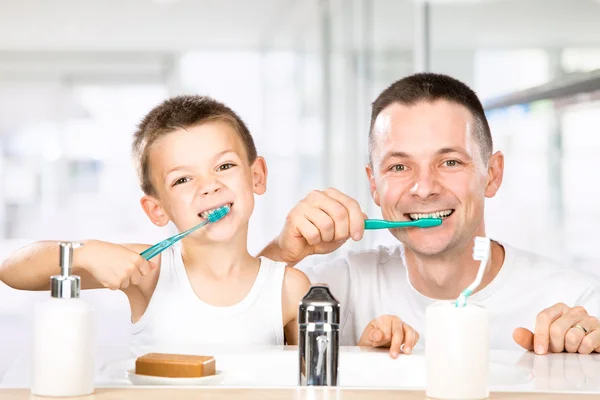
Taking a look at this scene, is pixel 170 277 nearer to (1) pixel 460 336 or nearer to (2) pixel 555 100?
(1) pixel 460 336

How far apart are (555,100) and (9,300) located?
13.9 ft

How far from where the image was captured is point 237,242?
132 centimetres

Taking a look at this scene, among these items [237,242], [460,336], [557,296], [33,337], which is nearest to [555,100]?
[557,296]

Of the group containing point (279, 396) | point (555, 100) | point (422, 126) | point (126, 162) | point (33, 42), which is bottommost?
point (279, 396)

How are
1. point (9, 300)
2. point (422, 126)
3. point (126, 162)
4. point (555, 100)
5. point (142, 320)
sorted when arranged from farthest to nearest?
point (126, 162), point (9, 300), point (555, 100), point (422, 126), point (142, 320)

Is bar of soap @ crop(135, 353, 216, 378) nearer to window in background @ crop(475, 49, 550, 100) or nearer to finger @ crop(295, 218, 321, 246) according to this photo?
finger @ crop(295, 218, 321, 246)

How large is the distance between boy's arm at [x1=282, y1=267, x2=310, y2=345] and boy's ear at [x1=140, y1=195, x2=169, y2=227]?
0.22 m

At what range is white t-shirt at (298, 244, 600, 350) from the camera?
1.44 m

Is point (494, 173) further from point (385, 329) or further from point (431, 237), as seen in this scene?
point (385, 329)

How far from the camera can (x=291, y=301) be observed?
4.34 feet

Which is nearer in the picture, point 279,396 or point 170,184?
point 279,396

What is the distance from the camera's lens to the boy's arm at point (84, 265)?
1.03 metres

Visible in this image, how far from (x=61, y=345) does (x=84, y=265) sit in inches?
11.6

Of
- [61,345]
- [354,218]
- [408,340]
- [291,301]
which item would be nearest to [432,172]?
[354,218]
